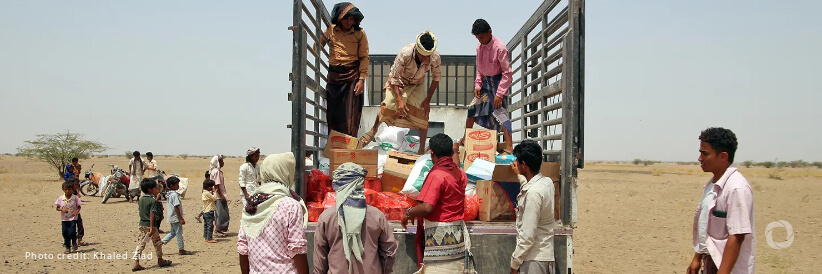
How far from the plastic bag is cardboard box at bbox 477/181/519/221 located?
22.8 inches

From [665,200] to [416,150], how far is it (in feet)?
50.3

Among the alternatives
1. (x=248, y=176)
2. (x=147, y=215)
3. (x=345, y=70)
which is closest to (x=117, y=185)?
(x=248, y=176)

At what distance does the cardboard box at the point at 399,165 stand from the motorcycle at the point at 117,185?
14415 millimetres

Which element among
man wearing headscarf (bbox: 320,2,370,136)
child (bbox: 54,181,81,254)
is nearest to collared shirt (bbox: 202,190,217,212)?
child (bbox: 54,181,81,254)

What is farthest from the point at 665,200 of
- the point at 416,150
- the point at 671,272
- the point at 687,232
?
the point at 416,150

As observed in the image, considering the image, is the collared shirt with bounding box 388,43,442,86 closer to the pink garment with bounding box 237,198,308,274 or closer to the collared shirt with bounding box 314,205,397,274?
the collared shirt with bounding box 314,205,397,274

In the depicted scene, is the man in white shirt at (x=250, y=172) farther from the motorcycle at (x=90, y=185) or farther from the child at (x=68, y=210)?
the motorcycle at (x=90, y=185)

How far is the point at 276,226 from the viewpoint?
3449 millimetres

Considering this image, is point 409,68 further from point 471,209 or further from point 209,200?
point 209,200

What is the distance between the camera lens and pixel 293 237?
3428mm

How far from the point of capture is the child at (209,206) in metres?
10.3

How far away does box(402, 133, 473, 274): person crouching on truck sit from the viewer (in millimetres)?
4145

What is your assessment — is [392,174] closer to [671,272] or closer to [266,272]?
[266,272]

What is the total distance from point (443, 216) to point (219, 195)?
7054 millimetres
